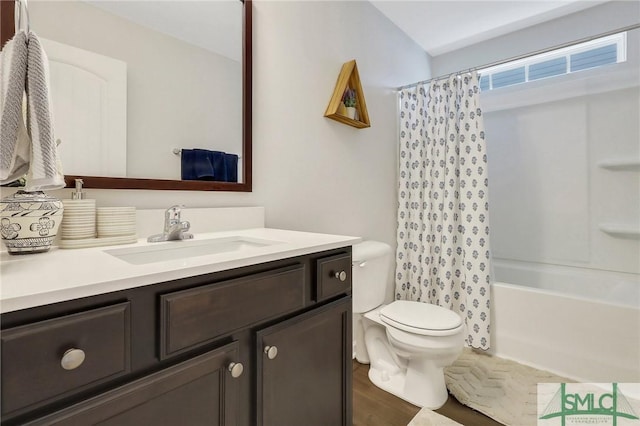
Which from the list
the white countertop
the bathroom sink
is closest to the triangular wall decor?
the bathroom sink

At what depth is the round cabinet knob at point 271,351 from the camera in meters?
0.79

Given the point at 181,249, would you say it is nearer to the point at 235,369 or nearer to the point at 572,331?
the point at 235,369

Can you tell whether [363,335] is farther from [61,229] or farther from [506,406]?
[61,229]

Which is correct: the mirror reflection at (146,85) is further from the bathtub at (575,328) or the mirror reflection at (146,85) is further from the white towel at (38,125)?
the bathtub at (575,328)

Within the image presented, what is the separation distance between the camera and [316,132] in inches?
67.9

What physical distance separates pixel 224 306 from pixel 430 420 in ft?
4.11

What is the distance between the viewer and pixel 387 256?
1779mm

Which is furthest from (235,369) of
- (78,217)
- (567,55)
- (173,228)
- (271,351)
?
(567,55)

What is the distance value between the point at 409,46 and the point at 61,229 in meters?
2.66

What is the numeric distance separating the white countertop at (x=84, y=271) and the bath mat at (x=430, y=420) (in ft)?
3.52

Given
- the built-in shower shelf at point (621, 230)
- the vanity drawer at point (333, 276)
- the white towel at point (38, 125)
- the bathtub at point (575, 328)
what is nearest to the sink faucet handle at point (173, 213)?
the white towel at point (38, 125)

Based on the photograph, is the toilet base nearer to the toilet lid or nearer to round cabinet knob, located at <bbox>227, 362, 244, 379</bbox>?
the toilet lid

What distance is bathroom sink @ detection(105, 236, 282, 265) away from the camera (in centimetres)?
91

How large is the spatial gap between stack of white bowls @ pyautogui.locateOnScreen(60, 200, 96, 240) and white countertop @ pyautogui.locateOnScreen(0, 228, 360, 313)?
0.05 m
